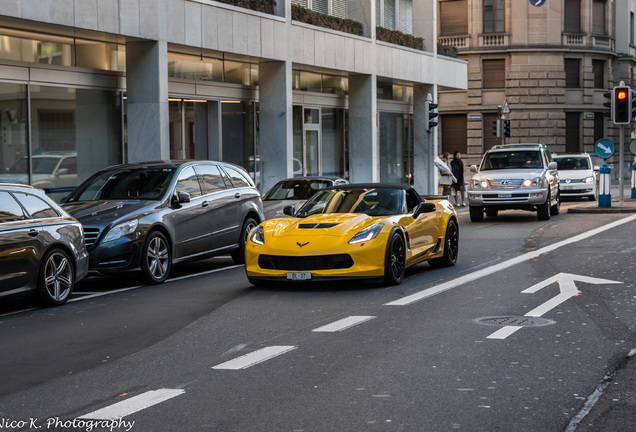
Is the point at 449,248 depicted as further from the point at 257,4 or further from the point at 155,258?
the point at 257,4

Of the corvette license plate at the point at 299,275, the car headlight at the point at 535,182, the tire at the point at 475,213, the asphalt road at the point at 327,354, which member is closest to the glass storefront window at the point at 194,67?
the tire at the point at 475,213

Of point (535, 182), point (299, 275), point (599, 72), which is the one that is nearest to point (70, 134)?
point (535, 182)

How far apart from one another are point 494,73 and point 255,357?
52155mm

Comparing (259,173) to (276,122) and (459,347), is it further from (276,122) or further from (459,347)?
(459,347)

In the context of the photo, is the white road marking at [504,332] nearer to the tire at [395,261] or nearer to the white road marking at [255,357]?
the white road marking at [255,357]

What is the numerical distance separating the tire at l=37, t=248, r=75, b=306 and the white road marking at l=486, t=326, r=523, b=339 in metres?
5.00

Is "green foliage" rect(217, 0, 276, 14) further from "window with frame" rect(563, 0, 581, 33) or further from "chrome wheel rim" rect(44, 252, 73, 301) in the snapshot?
"window with frame" rect(563, 0, 581, 33)

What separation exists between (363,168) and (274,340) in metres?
27.1

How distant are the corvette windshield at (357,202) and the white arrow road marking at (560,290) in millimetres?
2113

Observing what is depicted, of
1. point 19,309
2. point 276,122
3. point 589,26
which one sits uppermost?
point 589,26

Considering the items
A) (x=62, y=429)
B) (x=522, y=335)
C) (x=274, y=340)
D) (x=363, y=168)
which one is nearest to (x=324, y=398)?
(x=62, y=429)

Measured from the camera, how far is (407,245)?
12.9 m

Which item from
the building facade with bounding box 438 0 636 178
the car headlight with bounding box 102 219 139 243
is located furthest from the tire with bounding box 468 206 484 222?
the building facade with bounding box 438 0 636 178

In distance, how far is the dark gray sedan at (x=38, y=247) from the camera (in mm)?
10500
